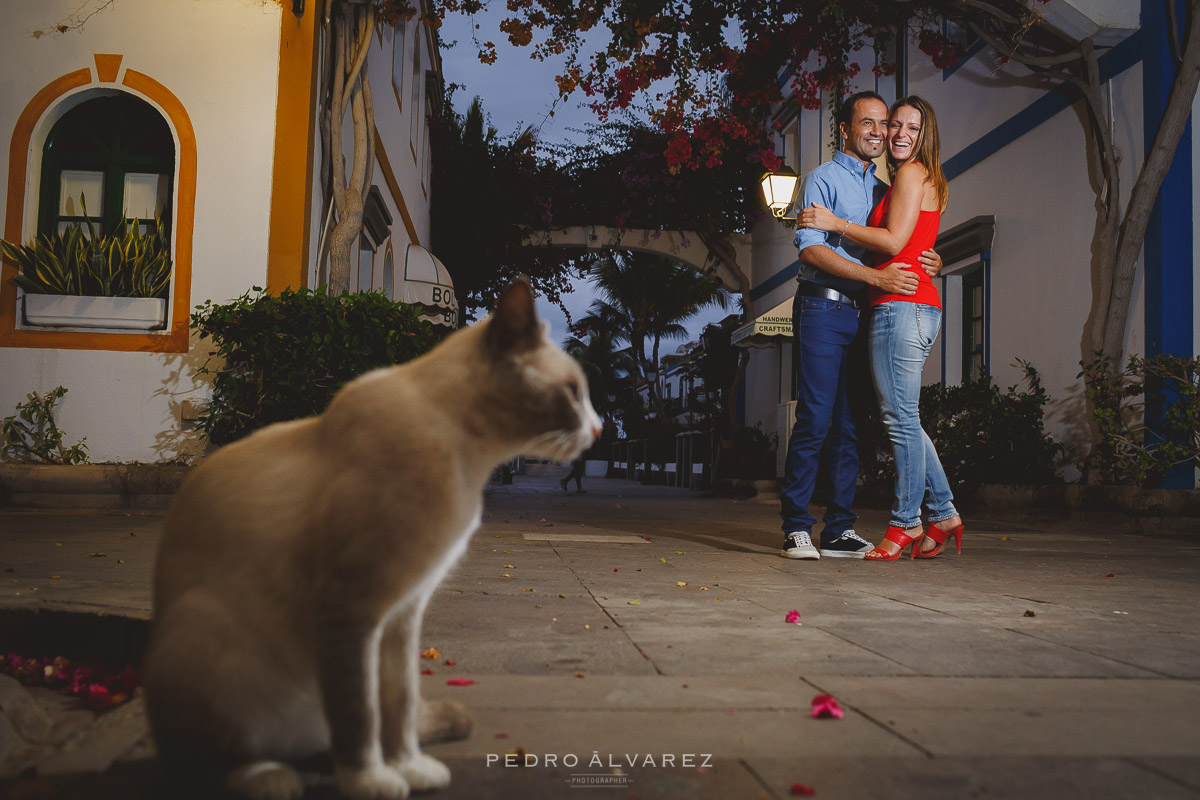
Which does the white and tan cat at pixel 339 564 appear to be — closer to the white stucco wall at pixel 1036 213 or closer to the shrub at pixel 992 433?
the shrub at pixel 992 433

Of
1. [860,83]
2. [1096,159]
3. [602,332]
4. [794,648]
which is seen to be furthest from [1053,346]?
[602,332]

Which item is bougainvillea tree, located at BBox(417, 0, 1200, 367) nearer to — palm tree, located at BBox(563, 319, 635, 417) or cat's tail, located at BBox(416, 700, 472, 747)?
cat's tail, located at BBox(416, 700, 472, 747)

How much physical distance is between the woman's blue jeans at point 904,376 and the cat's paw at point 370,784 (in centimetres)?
356

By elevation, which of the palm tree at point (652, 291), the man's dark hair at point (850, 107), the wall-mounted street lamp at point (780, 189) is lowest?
the man's dark hair at point (850, 107)

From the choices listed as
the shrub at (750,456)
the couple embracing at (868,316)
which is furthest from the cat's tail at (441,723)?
the shrub at (750,456)

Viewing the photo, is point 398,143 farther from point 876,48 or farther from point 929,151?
point 929,151

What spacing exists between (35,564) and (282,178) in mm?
4397

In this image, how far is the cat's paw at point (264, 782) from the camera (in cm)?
127

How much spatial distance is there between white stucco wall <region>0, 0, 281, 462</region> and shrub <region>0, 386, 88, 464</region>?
0.09 m

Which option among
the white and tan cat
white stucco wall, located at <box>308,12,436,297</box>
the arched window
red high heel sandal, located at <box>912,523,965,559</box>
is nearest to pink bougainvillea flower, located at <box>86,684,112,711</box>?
the white and tan cat

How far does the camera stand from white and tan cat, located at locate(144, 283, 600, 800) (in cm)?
125

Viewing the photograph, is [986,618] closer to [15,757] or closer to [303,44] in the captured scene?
[15,757]

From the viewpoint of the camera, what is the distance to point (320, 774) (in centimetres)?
142

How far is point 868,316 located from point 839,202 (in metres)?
0.61
